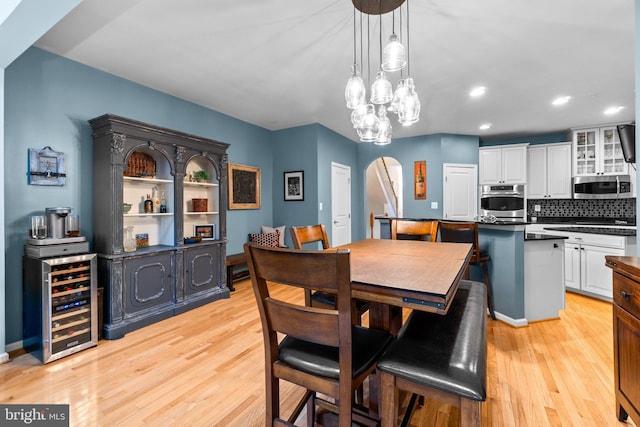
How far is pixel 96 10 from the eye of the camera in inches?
78.9

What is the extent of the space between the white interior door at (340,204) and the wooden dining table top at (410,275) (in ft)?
10.6

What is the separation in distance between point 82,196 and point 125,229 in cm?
48

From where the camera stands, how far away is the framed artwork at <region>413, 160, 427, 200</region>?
5617 mm

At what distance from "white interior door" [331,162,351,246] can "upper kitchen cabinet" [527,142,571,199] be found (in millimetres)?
3299

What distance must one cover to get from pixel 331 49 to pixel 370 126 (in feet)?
2.91

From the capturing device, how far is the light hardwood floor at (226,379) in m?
1.62

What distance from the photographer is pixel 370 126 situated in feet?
7.21

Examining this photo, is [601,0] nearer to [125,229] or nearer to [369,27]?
[369,27]

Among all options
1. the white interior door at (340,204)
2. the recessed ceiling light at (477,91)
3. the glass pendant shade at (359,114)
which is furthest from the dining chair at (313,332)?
the white interior door at (340,204)

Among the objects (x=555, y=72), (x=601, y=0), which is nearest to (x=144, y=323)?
(x=601, y=0)

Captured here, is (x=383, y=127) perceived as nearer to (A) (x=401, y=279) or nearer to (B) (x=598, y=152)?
(A) (x=401, y=279)

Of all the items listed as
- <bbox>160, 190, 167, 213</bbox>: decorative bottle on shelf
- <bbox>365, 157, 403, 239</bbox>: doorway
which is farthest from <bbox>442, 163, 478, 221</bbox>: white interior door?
<bbox>160, 190, 167, 213</bbox>: decorative bottle on shelf

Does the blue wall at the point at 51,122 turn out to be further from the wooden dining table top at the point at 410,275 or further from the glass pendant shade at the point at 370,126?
the wooden dining table top at the point at 410,275

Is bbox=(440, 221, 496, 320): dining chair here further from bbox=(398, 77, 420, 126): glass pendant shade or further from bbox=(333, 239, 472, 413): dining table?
bbox=(398, 77, 420, 126): glass pendant shade
